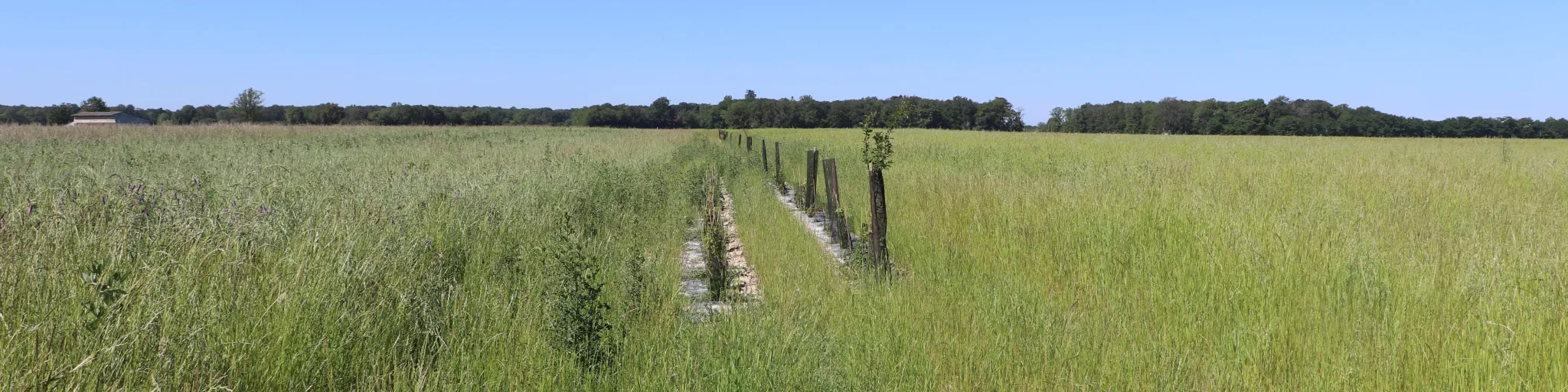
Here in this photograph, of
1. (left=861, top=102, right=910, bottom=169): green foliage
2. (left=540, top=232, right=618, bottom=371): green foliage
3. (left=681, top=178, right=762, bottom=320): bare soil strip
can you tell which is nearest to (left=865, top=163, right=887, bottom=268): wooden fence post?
(left=861, top=102, right=910, bottom=169): green foliage

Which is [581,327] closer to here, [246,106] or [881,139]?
[881,139]

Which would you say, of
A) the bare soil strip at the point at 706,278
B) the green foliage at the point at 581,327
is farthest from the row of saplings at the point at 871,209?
the green foliage at the point at 581,327

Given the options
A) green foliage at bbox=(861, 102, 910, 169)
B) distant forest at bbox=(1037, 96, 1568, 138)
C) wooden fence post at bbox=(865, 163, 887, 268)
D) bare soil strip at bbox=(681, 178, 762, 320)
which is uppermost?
distant forest at bbox=(1037, 96, 1568, 138)

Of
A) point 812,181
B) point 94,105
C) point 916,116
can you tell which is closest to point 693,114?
point 916,116

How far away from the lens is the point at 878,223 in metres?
5.26

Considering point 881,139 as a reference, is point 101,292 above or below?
below

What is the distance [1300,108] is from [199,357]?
10777 centimetres

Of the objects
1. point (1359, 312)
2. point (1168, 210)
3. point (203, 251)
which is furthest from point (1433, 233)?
point (203, 251)

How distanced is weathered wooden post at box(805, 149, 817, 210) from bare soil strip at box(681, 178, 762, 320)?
117 centimetres

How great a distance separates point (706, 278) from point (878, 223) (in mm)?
1448

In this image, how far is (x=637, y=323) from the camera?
3734 millimetres

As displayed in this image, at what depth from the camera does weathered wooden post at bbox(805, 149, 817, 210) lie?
999cm

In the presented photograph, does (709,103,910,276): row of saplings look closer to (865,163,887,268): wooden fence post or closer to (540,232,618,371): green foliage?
(865,163,887,268): wooden fence post

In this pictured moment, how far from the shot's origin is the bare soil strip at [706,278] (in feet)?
14.4
